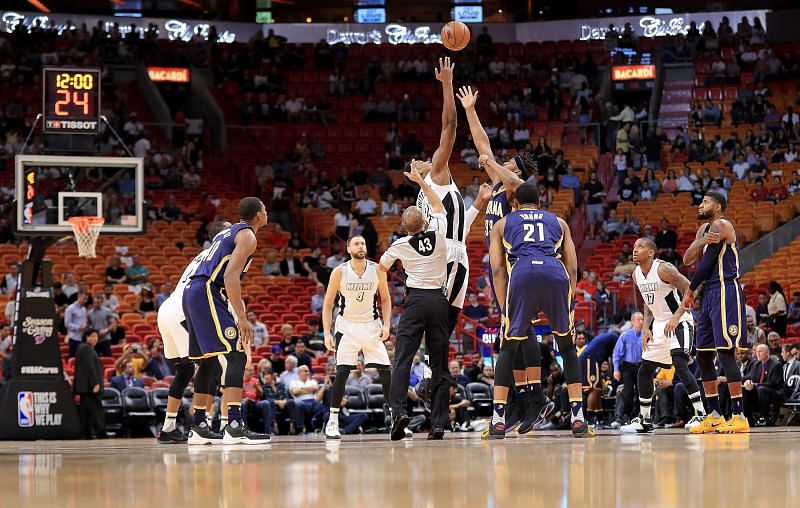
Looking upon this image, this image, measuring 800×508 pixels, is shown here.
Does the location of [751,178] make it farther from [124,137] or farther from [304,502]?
[304,502]

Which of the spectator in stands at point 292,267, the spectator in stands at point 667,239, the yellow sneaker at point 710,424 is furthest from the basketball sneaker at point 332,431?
the spectator in stands at point 667,239

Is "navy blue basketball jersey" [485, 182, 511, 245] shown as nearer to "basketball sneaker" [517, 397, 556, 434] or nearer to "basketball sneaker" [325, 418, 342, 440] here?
"basketball sneaker" [517, 397, 556, 434]

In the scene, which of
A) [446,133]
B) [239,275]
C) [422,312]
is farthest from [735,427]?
[239,275]

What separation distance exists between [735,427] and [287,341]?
35.7 ft

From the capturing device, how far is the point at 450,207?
1167 centimetres

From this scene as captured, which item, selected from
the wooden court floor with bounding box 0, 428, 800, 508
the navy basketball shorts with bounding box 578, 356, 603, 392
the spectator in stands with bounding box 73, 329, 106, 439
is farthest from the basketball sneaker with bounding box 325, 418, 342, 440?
the spectator in stands with bounding box 73, 329, 106, 439

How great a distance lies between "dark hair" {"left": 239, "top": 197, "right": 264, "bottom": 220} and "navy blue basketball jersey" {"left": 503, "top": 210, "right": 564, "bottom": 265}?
87.5 inches

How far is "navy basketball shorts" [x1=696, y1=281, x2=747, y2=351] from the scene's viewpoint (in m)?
11.4

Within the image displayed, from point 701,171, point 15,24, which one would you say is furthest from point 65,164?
point 15,24

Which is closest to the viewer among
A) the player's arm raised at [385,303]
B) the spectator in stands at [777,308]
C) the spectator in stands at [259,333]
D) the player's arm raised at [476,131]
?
the player's arm raised at [476,131]

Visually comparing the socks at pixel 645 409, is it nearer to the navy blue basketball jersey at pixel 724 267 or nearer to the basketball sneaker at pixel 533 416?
the navy blue basketball jersey at pixel 724 267

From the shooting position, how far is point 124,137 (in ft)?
101

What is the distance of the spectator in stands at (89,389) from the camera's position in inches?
664

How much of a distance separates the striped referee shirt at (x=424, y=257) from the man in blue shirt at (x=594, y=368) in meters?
5.45
